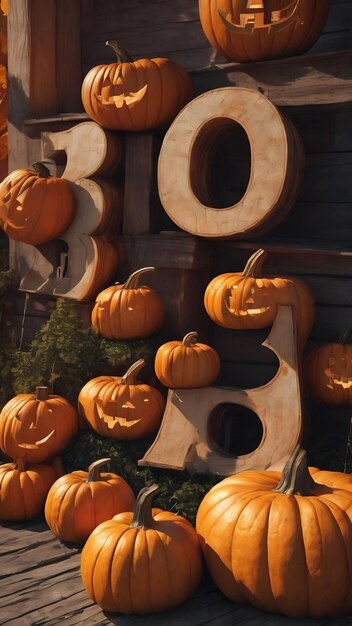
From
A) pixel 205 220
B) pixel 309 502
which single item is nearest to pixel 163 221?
pixel 205 220

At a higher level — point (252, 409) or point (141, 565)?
point (252, 409)

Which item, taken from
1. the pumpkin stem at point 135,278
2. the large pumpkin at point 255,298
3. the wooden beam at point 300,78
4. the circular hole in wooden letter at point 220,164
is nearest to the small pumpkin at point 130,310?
the pumpkin stem at point 135,278

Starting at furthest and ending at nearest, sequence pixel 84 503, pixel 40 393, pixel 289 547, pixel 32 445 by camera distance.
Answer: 1. pixel 40 393
2. pixel 32 445
3. pixel 84 503
4. pixel 289 547

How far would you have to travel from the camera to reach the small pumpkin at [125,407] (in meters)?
4.20

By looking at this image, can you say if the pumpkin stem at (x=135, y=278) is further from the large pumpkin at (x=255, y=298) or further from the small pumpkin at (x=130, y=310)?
the large pumpkin at (x=255, y=298)

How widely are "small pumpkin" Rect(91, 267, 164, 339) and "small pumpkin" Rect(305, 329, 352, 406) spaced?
0.90 m

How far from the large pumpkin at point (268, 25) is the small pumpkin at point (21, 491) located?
2.46 meters

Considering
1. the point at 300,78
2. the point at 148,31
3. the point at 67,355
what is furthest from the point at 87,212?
the point at 300,78

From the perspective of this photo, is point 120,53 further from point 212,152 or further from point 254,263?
point 254,263

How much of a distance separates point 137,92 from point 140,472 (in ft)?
6.73

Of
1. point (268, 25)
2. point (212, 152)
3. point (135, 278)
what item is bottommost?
point (135, 278)

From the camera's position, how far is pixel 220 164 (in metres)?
4.66

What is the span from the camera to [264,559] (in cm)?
310

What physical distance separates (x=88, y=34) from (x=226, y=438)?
271 centimetres
